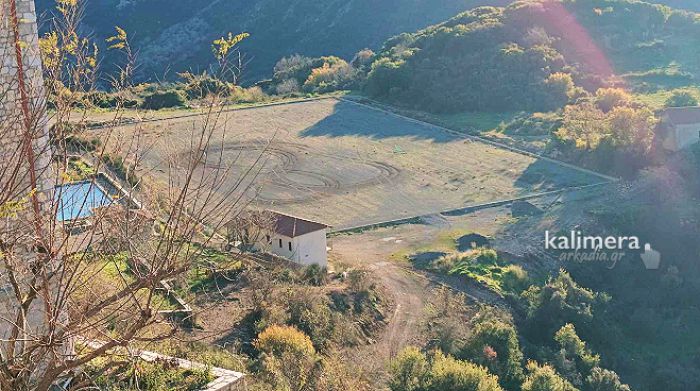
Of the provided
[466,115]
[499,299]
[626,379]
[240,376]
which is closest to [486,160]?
[466,115]

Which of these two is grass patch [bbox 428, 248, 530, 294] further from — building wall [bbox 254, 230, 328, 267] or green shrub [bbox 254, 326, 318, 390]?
green shrub [bbox 254, 326, 318, 390]

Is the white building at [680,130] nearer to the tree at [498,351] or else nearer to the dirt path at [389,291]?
the dirt path at [389,291]

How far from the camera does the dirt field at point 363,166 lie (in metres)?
24.4

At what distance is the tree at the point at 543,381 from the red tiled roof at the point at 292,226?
5.39 meters

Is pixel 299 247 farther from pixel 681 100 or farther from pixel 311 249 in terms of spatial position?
pixel 681 100

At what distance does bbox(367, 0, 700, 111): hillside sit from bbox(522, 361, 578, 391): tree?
850 inches

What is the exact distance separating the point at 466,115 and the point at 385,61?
6.37 m

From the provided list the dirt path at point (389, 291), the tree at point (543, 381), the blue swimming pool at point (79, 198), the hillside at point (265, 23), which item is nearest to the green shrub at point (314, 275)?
the dirt path at point (389, 291)

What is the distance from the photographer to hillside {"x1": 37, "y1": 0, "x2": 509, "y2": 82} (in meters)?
56.4

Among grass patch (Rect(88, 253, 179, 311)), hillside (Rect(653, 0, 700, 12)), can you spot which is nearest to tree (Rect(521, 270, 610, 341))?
grass patch (Rect(88, 253, 179, 311))

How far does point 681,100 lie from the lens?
35.3 meters

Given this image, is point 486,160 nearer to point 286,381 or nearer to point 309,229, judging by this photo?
point 309,229

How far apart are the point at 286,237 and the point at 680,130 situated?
54.2 feet

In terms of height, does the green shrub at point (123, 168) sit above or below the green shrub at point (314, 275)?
above
